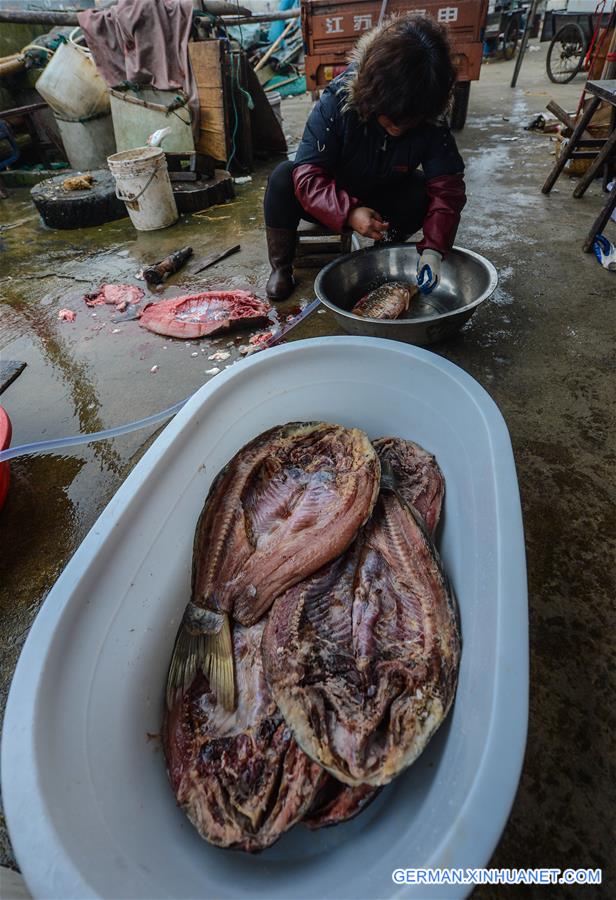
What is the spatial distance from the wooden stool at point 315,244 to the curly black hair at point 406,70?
A: 5.13 feet

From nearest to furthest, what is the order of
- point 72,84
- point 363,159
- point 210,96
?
point 363,159
point 210,96
point 72,84

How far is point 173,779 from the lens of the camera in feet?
4.10

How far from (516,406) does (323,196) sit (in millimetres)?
1722

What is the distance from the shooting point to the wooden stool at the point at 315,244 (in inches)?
157

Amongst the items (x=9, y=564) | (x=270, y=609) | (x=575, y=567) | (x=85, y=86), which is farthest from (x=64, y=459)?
(x=85, y=86)

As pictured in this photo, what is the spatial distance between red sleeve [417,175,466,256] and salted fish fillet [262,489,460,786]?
199 centimetres

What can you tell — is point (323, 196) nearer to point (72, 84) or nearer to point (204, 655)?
point (204, 655)

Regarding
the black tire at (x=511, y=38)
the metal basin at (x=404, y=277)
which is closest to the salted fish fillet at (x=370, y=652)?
the metal basin at (x=404, y=277)

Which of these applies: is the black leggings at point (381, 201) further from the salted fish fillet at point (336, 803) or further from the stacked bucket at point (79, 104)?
the stacked bucket at point (79, 104)

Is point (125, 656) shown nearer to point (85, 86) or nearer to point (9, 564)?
point (9, 564)

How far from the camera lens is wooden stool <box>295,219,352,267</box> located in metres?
3.99

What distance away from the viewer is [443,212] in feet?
9.50

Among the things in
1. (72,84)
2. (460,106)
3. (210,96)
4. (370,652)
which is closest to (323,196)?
(370,652)

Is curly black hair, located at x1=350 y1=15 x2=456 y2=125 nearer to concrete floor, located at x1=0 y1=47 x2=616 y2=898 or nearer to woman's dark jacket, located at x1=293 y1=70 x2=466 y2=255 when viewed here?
woman's dark jacket, located at x1=293 y1=70 x2=466 y2=255
